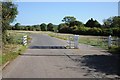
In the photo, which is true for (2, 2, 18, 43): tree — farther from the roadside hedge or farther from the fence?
the roadside hedge

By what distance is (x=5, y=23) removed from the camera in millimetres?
24797

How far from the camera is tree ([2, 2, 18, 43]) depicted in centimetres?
2450

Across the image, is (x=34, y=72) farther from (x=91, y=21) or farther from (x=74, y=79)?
(x=91, y=21)

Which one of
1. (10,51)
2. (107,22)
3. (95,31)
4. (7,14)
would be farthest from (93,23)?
(10,51)

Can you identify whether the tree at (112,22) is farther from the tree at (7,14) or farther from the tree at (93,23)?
the tree at (7,14)

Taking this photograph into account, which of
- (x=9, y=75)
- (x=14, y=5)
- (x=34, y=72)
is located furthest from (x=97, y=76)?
(x=14, y=5)

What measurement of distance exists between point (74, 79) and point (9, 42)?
1858 cm

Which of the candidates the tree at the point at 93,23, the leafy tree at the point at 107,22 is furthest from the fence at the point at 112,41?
the tree at the point at 93,23

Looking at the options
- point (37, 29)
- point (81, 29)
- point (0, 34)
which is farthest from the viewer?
point (37, 29)

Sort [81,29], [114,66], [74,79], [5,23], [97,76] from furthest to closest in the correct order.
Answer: [81,29] < [5,23] < [114,66] < [97,76] < [74,79]

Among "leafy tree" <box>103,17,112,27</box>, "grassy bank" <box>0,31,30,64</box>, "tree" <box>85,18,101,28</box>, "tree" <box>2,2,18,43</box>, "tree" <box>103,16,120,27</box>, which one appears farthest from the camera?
"tree" <box>85,18,101,28</box>

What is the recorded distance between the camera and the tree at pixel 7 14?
24498mm

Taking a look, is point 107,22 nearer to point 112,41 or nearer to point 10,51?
point 112,41

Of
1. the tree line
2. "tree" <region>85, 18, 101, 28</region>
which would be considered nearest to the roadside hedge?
the tree line
